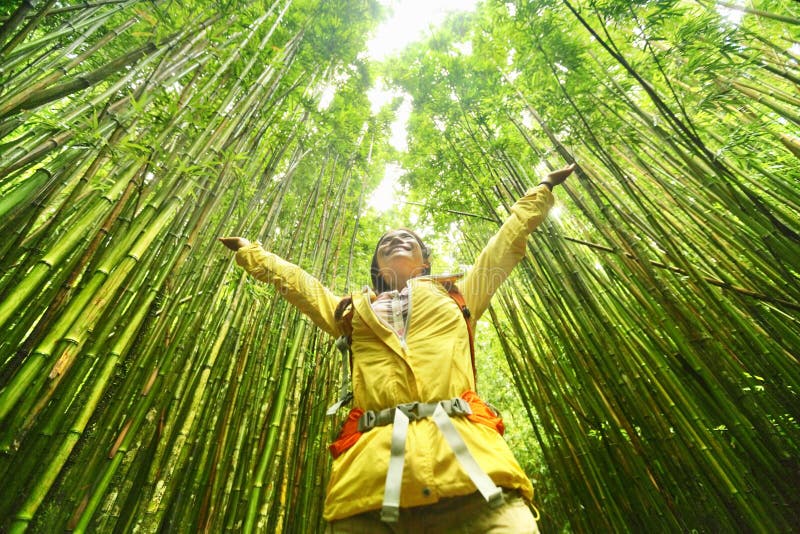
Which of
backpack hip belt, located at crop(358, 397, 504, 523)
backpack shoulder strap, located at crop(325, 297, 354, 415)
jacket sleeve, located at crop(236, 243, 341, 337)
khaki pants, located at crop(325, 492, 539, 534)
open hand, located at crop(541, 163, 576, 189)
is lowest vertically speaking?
khaki pants, located at crop(325, 492, 539, 534)

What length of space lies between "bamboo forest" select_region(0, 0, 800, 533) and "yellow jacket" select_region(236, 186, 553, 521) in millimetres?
419

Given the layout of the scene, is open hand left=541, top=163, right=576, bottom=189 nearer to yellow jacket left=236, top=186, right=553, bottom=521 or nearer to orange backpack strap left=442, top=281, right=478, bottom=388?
yellow jacket left=236, top=186, right=553, bottom=521

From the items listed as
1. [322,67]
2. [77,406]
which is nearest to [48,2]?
[77,406]

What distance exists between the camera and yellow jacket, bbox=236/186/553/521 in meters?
0.85

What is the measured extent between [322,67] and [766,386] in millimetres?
3144

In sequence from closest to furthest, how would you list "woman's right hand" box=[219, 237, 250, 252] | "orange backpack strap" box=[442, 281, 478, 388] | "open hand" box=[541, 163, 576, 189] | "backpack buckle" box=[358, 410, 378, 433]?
"backpack buckle" box=[358, 410, 378, 433] → "orange backpack strap" box=[442, 281, 478, 388] → "open hand" box=[541, 163, 576, 189] → "woman's right hand" box=[219, 237, 250, 252]

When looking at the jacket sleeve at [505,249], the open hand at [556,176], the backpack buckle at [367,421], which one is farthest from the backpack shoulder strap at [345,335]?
the open hand at [556,176]

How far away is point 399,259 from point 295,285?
474 millimetres

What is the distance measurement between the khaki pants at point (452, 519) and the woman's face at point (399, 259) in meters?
0.89

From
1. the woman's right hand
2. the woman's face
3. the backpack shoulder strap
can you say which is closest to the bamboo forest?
the woman's right hand

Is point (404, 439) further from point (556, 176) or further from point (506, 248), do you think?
point (556, 176)

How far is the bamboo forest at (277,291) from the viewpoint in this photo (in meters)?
1.00

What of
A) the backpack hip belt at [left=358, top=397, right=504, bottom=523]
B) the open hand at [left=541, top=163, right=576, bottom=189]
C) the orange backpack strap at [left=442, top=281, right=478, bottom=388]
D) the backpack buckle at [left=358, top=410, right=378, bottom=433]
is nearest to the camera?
the backpack hip belt at [left=358, top=397, right=504, bottom=523]

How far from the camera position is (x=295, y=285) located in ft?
4.44
